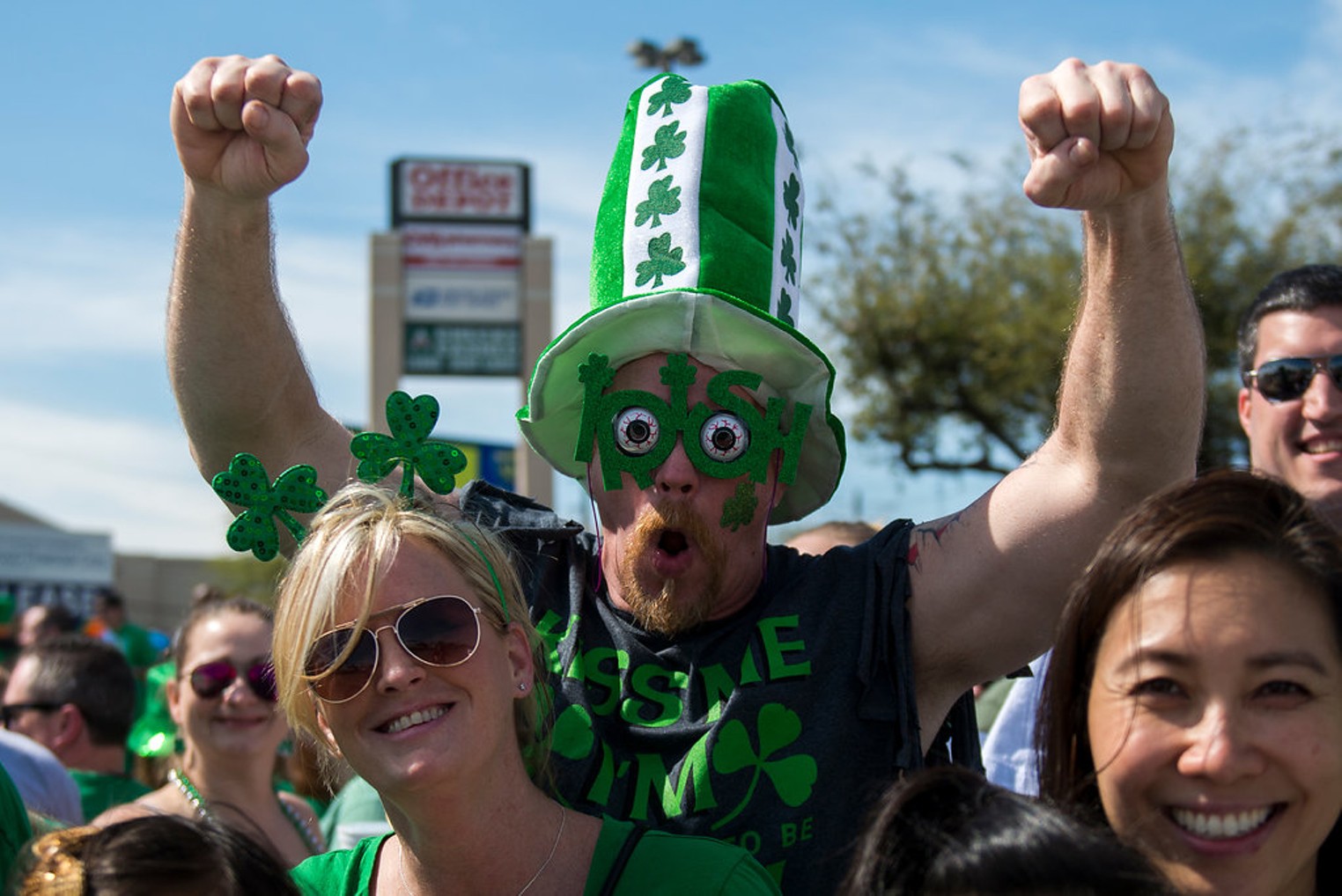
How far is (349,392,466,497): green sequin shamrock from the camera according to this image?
2.46 metres

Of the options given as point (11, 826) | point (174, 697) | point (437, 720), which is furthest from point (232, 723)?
point (437, 720)

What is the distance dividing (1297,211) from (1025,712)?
602 inches

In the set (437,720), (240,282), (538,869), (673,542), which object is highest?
(240,282)

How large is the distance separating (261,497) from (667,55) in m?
12.7

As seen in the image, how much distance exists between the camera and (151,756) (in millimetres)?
4676

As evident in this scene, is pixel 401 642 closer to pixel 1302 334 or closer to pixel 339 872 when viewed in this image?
pixel 339 872

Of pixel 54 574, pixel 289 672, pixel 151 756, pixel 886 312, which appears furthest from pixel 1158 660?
pixel 54 574

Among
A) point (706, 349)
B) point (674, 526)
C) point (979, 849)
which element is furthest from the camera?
point (706, 349)

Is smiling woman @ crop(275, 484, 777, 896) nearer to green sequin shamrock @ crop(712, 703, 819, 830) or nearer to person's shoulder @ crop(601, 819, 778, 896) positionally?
person's shoulder @ crop(601, 819, 778, 896)

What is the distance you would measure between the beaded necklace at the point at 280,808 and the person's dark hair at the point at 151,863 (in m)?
1.85

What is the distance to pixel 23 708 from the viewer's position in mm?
4793

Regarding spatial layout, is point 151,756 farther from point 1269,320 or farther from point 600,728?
point 1269,320

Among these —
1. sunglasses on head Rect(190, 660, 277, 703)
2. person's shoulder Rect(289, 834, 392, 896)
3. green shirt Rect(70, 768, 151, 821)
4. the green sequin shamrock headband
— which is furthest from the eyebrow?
green shirt Rect(70, 768, 151, 821)

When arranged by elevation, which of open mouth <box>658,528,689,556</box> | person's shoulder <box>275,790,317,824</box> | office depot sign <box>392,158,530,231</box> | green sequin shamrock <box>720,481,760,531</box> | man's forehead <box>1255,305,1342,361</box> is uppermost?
office depot sign <box>392,158,530,231</box>
